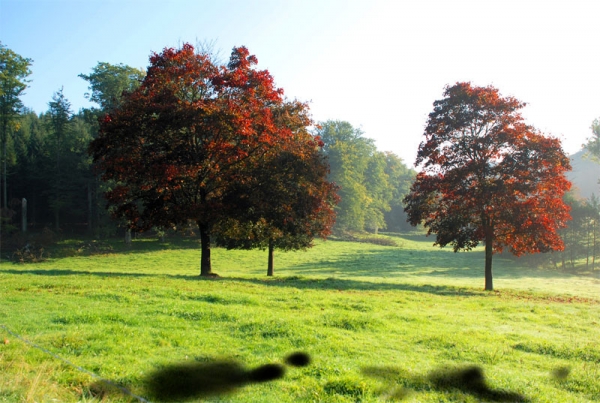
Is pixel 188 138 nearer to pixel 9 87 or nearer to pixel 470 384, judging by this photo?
pixel 470 384

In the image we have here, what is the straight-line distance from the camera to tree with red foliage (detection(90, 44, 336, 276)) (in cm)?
2128

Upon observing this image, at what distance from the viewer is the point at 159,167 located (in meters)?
20.4

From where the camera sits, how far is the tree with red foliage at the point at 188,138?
69.8 feet

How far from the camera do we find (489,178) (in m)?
24.8

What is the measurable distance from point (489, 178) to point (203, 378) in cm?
2208

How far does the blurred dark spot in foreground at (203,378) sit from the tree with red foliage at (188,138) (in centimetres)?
1413

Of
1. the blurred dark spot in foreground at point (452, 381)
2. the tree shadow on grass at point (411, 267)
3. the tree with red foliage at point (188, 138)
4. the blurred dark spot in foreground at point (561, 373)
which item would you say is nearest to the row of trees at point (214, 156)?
the tree with red foliage at point (188, 138)

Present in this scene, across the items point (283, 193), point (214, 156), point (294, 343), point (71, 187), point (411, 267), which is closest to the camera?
point (294, 343)

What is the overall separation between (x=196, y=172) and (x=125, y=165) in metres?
3.30

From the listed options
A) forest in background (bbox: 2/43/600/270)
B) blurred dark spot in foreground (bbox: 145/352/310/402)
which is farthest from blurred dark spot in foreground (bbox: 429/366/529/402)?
forest in background (bbox: 2/43/600/270)

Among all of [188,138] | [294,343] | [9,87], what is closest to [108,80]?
[9,87]

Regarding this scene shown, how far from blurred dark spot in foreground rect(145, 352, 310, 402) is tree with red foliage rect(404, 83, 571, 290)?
65.4 ft

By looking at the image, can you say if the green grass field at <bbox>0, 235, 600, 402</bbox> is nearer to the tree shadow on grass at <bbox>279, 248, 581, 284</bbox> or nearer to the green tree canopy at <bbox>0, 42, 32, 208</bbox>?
the tree shadow on grass at <bbox>279, 248, 581, 284</bbox>

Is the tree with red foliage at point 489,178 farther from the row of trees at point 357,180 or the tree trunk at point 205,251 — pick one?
the row of trees at point 357,180
